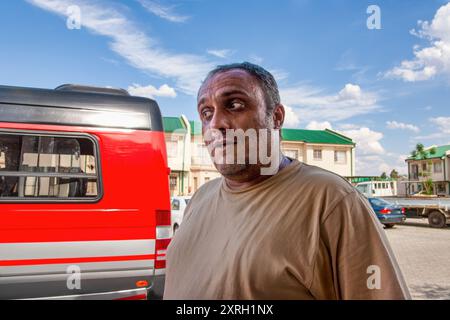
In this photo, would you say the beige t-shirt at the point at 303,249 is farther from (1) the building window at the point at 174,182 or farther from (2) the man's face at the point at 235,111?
(1) the building window at the point at 174,182

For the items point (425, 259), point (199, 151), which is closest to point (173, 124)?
point (199, 151)

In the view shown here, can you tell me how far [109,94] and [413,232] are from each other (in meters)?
13.8

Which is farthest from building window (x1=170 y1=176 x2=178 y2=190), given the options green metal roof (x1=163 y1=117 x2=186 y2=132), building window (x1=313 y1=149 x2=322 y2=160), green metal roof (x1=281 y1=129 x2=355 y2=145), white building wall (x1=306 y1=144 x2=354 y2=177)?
building window (x1=313 y1=149 x2=322 y2=160)

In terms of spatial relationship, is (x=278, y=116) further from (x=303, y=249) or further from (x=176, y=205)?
(x=176, y=205)

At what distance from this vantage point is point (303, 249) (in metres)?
0.88

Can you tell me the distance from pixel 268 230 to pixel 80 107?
3.35m

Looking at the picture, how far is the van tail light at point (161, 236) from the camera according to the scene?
12.4ft


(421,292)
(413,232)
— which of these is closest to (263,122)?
(421,292)

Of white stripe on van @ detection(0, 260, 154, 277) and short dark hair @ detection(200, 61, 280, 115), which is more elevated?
short dark hair @ detection(200, 61, 280, 115)

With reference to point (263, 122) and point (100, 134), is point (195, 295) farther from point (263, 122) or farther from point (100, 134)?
point (100, 134)

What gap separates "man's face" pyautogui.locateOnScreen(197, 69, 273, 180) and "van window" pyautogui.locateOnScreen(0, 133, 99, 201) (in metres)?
2.94

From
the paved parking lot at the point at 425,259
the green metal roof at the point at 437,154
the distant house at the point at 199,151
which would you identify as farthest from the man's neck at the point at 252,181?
the green metal roof at the point at 437,154

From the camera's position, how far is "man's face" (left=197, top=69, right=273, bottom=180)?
42.3 inches
